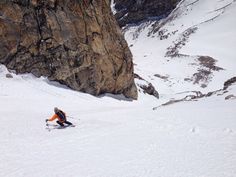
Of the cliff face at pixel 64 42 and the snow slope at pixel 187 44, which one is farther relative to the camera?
the snow slope at pixel 187 44

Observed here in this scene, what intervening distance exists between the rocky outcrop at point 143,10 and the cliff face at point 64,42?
7079 cm

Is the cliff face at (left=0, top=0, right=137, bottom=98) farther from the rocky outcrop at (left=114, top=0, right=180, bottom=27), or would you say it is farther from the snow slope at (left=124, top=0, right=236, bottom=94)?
the rocky outcrop at (left=114, top=0, right=180, bottom=27)

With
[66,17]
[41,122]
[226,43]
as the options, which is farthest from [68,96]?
[226,43]

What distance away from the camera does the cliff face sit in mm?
28391

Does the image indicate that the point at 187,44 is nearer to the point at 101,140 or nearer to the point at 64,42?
the point at 64,42

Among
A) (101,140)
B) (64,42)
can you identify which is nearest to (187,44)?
(64,42)

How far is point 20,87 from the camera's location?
26.5m

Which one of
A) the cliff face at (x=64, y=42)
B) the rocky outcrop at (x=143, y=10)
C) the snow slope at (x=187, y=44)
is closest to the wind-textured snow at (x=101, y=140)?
the cliff face at (x=64, y=42)

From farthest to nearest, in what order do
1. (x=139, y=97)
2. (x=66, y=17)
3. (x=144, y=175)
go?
(x=139, y=97)
(x=66, y=17)
(x=144, y=175)

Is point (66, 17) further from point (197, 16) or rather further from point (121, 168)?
point (197, 16)

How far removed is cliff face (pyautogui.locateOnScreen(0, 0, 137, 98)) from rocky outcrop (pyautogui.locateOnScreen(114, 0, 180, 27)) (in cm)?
7079

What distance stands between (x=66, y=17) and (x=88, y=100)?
8091 millimetres

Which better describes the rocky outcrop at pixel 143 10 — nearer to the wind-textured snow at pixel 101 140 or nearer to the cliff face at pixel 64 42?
the cliff face at pixel 64 42

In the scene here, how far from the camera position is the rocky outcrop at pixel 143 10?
348 ft
